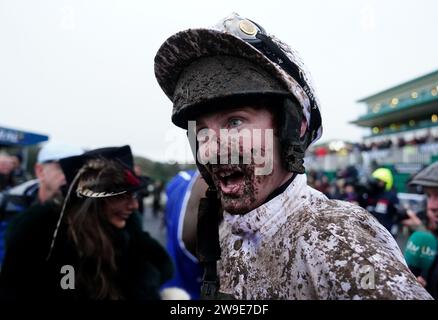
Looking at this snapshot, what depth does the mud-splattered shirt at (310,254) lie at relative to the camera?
857 millimetres

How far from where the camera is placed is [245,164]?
110cm

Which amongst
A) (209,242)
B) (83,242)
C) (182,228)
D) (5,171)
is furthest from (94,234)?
(5,171)

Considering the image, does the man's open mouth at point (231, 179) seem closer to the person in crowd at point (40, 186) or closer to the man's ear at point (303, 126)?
the man's ear at point (303, 126)

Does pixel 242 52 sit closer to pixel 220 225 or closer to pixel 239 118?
pixel 239 118

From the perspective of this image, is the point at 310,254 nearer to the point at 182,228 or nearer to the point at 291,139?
the point at 291,139

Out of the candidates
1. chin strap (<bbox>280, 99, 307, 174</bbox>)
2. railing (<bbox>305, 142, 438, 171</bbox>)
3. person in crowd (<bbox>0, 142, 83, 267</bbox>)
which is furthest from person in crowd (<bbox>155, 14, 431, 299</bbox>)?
railing (<bbox>305, 142, 438, 171</bbox>)

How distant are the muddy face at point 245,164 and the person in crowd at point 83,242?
3.51 feet

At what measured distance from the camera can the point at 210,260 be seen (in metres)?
1.26

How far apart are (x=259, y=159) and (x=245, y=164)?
54 millimetres

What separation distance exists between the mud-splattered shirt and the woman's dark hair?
127 centimetres

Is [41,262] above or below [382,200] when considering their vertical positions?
below

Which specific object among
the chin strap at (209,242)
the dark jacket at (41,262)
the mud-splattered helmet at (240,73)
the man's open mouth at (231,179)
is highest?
the mud-splattered helmet at (240,73)

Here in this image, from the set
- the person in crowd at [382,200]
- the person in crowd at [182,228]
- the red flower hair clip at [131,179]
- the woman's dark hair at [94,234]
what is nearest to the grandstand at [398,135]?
the person in crowd at [382,200]

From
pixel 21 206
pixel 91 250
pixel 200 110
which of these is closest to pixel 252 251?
pixel 200 110
